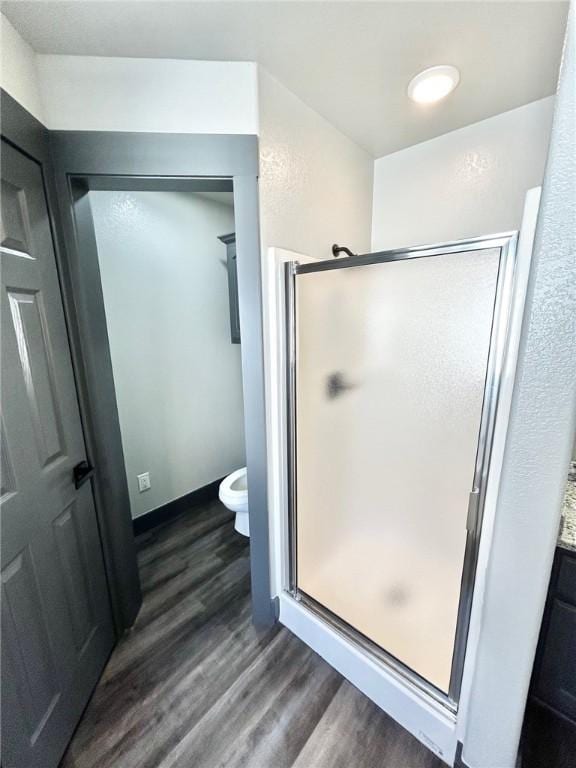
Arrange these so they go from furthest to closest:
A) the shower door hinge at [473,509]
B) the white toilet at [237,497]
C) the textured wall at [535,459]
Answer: the white toilet at [237,497]
the shower door hinge at [473,509]
the textured wall at [535,459]

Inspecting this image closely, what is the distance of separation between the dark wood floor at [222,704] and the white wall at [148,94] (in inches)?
83.5

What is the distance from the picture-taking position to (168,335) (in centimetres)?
217

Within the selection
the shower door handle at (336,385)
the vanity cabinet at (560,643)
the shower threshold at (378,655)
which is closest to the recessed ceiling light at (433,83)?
the shower door handle at (336,385)

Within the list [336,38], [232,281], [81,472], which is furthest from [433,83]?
[81,472]

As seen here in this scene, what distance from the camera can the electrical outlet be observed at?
6.99 ft

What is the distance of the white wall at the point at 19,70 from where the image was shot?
35.0 inches

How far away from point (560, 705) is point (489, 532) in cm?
63

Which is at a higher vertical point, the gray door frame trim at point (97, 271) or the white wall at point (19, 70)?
the white wall at point (19, 70)

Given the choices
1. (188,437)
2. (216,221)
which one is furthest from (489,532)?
(216,221)

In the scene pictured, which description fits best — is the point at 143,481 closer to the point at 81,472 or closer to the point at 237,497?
the point at 237,497

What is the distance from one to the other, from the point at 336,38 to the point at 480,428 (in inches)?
51.4

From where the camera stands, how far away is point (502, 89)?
126 centimetres

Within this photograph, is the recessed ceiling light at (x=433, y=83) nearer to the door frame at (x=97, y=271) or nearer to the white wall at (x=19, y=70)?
the door frame at (x=97, y=271)

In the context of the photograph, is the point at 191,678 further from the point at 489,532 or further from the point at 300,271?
the point at 300,271
